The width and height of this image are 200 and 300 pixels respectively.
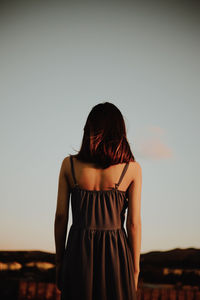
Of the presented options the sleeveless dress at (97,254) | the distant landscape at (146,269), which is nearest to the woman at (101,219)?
the sleeveless dress at (97,254)

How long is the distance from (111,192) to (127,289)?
0.56m

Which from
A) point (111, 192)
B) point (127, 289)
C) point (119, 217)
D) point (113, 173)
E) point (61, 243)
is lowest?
point (127, 289)

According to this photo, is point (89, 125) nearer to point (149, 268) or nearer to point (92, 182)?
point (92, 182)

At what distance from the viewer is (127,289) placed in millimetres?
1589

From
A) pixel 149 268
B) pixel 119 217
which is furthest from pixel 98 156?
pixel 149 268

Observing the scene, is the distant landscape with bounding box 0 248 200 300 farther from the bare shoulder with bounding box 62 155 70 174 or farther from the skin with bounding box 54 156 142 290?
the bare shoulder with bounding box 62 155 70 174

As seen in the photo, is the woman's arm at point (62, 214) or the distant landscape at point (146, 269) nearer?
the woman's arm at point (62, 214)

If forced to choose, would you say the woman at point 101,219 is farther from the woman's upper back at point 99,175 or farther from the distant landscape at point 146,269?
the distant landscape at point 146,269

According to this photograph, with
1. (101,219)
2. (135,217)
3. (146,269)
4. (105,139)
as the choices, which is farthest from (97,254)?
(146,269)

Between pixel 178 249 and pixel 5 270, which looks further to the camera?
pixel 178 249

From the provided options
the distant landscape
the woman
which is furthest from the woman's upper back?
the distant landscape

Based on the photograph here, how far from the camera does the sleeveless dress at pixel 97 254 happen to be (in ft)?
5.16

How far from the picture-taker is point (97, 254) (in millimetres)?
1617

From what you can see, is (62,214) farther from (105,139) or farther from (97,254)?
(105,139)
